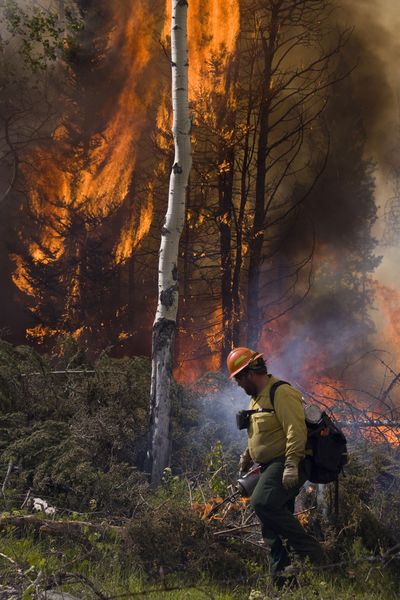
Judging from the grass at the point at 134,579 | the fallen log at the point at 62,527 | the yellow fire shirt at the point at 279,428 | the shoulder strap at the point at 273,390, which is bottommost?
the grass at the point at 134,579

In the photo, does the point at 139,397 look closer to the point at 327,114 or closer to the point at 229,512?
the point at 229,512

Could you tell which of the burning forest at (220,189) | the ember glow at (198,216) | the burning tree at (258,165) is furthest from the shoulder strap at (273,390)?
the burning tree at (258,165)

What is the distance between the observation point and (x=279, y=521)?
16.6 feet

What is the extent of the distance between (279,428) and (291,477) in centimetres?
42

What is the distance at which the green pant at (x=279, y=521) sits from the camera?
16.6ft

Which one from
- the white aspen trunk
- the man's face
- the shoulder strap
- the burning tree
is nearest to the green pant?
the shoulder strap

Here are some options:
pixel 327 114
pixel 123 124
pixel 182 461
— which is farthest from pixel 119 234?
pixel 182 461

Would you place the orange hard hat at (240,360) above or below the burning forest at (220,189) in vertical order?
below

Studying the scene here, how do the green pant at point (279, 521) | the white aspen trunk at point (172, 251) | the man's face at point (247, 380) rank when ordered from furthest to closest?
the white aspen trunk at point (172, 251) < the man's face at point (247, 380) < the green pant at point (279, 521)

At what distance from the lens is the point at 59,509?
6.61 meters

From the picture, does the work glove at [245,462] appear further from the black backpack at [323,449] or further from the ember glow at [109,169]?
the ember glow at [109,169]

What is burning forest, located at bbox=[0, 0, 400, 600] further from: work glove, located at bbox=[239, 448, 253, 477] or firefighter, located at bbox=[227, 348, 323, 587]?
firefighter, located at bbox=[227, 348, 323, 587]

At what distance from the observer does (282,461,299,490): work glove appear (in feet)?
16.3

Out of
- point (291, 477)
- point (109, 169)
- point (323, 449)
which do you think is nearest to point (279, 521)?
point (291, 477)
